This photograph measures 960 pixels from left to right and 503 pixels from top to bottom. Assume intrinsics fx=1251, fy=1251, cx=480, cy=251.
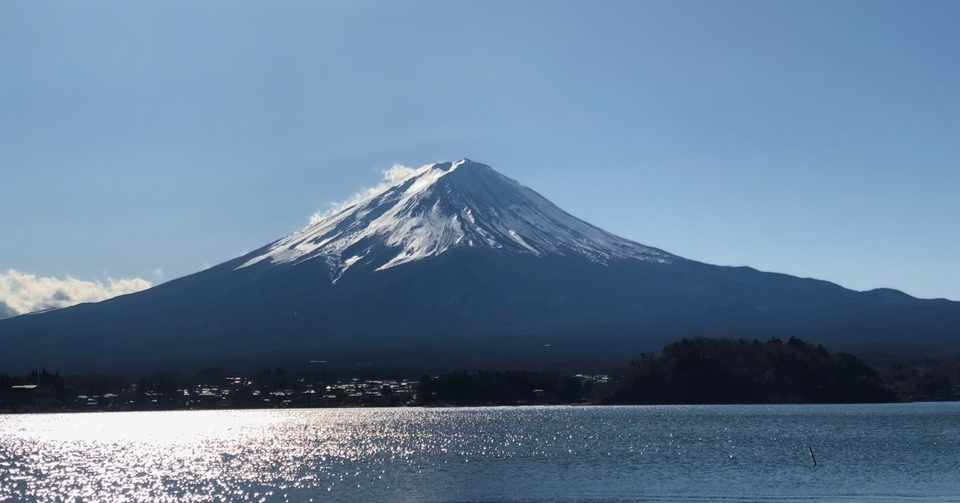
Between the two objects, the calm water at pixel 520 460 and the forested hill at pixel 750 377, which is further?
the forested hill at pixel 750 377

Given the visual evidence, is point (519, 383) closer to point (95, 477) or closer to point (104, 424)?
point (104, 424)

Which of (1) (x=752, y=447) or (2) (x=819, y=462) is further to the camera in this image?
(1) (x=752, y=447)

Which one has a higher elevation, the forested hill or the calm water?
the forested hill

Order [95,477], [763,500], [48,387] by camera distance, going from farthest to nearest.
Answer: [48,387], [95,477], [763,500]

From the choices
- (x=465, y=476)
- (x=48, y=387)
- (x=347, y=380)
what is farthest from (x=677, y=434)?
(x=48, y=387)

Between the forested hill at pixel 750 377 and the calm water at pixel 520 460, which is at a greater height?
the forested hill at pixel 750 377

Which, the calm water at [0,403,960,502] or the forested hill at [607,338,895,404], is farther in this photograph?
the forested hill at [607,338,895,404]

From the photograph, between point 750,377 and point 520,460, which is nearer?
point 520,460

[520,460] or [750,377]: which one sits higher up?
[750,377]
